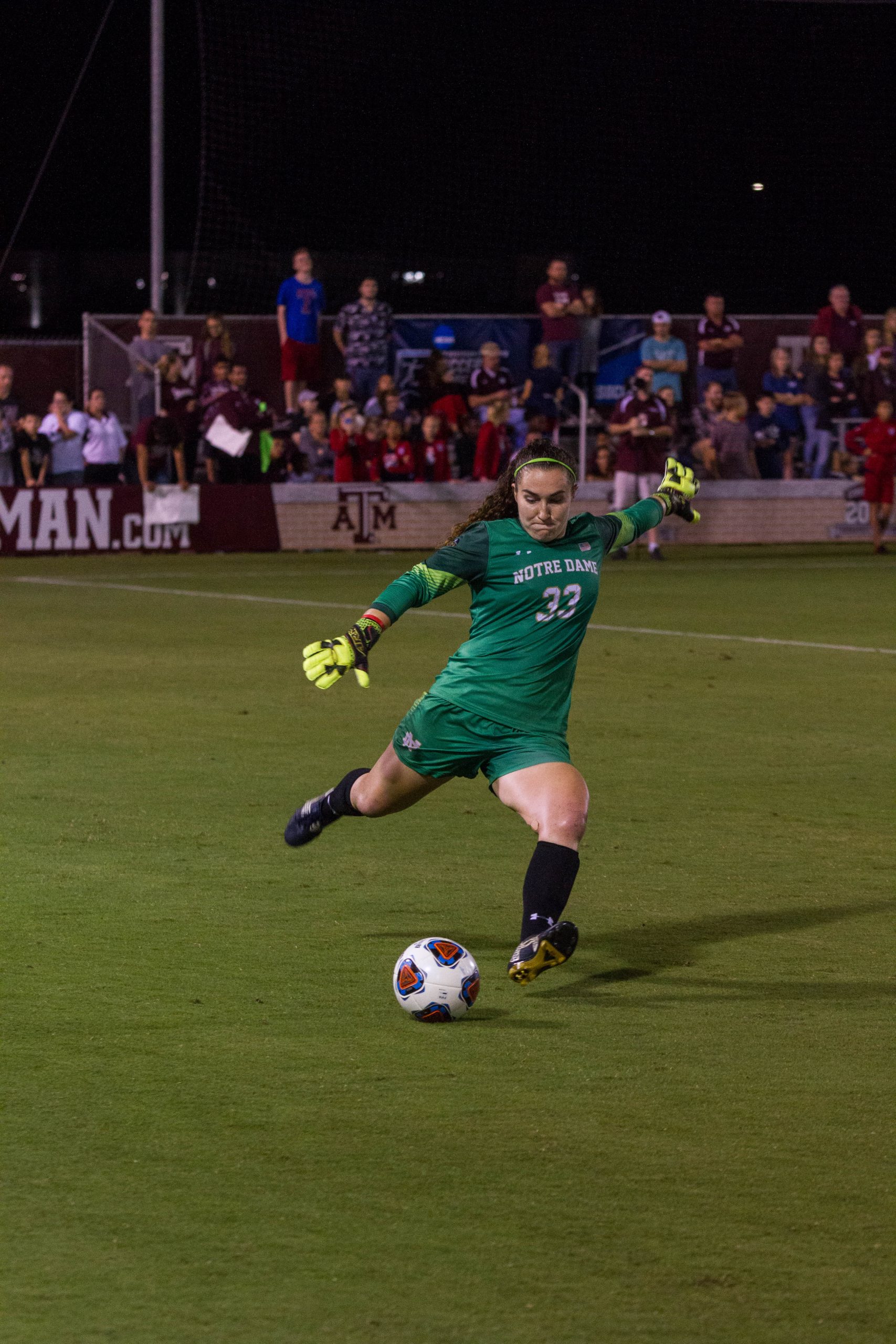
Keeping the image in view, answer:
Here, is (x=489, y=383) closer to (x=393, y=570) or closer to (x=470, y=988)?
(x=393, y=570)

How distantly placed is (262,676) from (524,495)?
7.65 metres

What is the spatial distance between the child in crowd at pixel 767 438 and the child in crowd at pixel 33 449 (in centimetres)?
965

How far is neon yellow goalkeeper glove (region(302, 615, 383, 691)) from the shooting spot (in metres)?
5.90

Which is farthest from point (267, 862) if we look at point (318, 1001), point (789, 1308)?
point (789, 1308)

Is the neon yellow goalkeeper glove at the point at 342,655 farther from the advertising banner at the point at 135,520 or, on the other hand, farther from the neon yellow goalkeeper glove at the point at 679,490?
the advertising banner at the point at 135,520

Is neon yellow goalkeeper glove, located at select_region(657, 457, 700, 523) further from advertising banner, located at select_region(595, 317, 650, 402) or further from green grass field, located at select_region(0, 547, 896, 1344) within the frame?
advertising banner, located at select_region(595, 317, 650, 402)

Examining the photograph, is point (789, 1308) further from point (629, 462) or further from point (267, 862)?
point (629, 462)

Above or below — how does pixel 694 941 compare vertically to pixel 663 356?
below

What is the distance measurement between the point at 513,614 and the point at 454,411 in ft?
64.1

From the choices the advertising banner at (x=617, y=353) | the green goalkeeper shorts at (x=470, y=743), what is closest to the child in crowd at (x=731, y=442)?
the advertising banner at (x=617, y=353)

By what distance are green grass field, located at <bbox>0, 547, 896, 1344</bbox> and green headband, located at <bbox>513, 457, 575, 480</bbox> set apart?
5.17 ft

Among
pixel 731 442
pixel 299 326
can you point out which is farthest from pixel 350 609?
pixel 731 442

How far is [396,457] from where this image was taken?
25.1m

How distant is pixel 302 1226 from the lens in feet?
13.0
